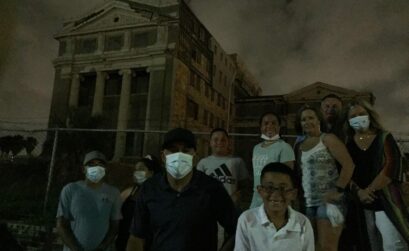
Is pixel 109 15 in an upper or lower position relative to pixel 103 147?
upper

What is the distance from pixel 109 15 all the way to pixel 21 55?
8.19 metres

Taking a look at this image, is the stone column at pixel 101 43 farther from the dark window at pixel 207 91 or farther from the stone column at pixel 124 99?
the dark window at pixel 207 91

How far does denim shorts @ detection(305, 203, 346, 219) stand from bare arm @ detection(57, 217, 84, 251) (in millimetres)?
1581

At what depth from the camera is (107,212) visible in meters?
2.84

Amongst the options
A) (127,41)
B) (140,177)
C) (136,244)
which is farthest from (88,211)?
(127,41)

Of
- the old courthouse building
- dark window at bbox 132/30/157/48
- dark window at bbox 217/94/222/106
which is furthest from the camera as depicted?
dark window at bbox 217/94/222/106

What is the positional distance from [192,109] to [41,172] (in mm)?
11160

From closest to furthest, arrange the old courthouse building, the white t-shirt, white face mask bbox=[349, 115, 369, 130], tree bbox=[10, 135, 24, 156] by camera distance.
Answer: the white t-shirt < white face mask bbox=[349, 115, 369, 130] < tree bbox=[10, 135, 24, 156] < the old courthouse building

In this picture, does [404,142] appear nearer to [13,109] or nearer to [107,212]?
[107,212]

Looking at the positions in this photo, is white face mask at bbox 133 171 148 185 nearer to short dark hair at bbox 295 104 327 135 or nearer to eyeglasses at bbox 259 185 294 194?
short dark hair at bbox 295 104 327 135

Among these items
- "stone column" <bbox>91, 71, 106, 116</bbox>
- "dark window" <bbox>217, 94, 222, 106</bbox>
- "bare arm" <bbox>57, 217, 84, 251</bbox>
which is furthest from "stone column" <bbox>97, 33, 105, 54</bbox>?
"bare arm" <bbox>57, 217, 84, 251</bbox>

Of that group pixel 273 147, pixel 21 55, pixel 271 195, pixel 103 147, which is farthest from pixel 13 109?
pixel 271 195

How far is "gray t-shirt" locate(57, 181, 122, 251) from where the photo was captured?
9.06ft

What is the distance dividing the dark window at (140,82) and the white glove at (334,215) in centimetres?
1603
